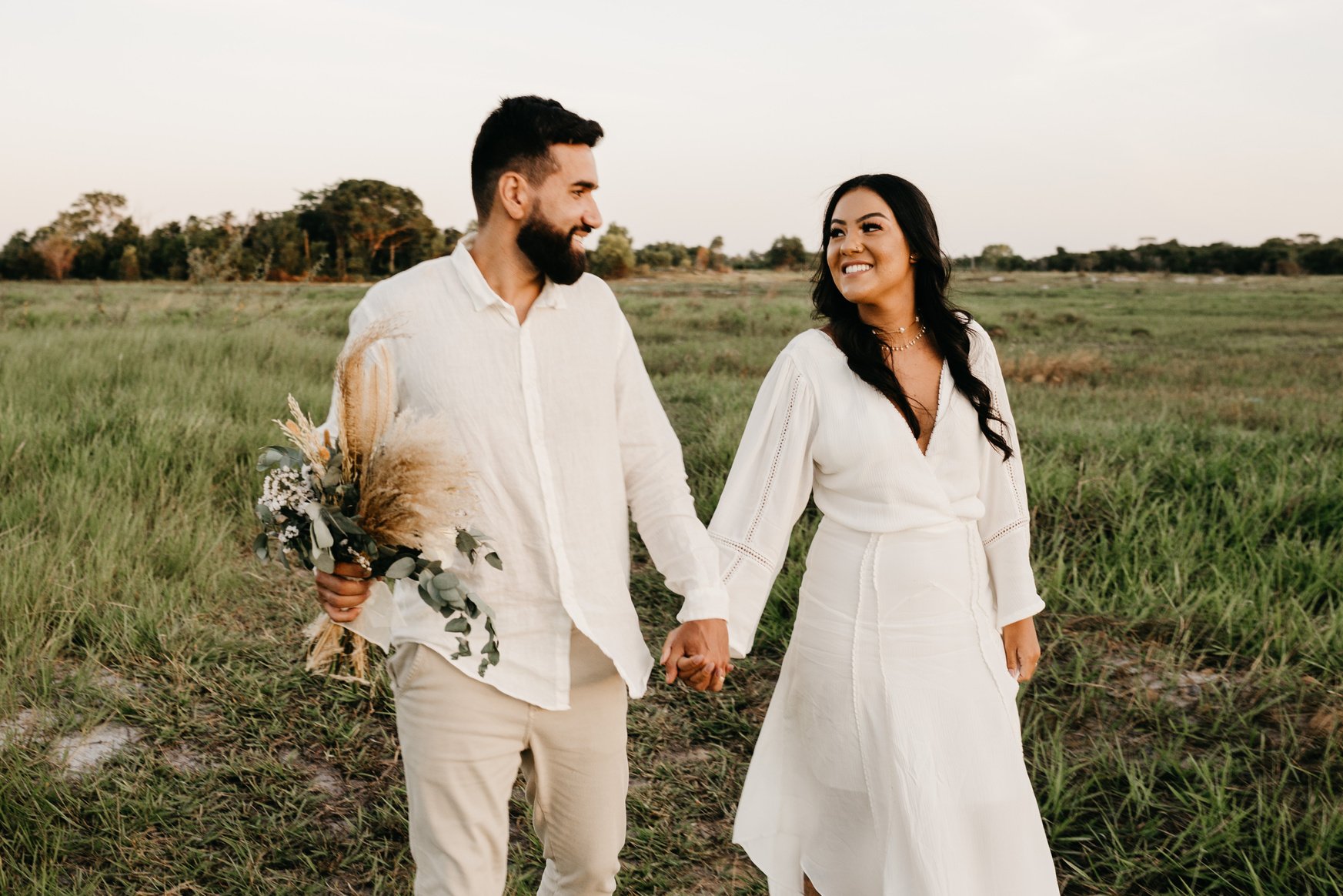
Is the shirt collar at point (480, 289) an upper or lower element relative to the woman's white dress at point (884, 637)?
upper

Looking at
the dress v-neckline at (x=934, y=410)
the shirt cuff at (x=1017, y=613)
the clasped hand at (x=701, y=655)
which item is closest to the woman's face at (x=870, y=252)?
the dress v-neckline at (x=934, y=410)

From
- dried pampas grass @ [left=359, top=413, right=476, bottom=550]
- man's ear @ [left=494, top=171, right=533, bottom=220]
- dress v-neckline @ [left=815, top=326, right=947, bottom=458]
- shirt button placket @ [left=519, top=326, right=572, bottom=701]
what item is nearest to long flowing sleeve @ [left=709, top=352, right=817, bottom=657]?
dress v-neckline @ [left=815, top=326, right=947, bottom=458]

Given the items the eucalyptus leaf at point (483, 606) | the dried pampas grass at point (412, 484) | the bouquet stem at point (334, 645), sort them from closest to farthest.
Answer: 1. the dried pampas grass at point (412, 484)
2. the eucalyptus leaf at point (483, 606)
3. the bouquet stem at point (334, 645)

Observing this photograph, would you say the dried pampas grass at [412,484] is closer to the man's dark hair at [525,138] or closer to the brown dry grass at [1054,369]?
the man's dark hair at [525,138]

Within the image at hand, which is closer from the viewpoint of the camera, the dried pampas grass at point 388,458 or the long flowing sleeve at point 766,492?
the dried pampas grass at point 388,458

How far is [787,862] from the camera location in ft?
8.23

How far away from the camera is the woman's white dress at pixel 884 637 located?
7.36ft

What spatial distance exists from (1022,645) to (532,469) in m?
1.42

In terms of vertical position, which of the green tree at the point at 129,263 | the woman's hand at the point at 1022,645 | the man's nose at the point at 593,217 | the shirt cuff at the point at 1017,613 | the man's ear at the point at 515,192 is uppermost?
the green tree at the point at 129,263

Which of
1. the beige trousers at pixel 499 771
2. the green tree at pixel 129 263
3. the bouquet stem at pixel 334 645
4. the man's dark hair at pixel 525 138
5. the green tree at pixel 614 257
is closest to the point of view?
the beige trousers at pixel 499 771

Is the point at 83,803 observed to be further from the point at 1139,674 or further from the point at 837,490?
the point at 1139,674

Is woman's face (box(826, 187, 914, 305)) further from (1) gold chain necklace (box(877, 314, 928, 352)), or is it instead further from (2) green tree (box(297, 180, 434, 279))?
(2) green tree (box(297, 180, 434, 279))

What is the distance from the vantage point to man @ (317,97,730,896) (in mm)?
1995

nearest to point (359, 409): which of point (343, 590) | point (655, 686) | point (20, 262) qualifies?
point (343, 590)
